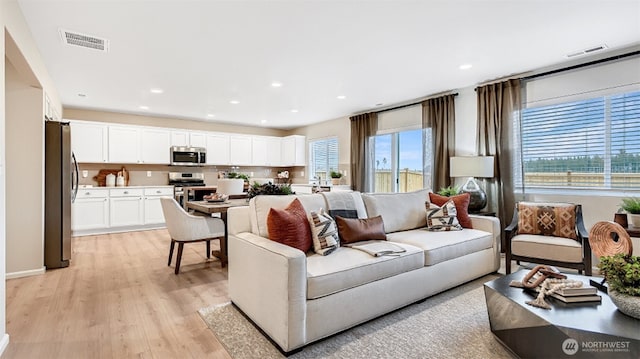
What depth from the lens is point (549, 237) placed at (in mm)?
3252

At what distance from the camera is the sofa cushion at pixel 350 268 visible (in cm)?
202

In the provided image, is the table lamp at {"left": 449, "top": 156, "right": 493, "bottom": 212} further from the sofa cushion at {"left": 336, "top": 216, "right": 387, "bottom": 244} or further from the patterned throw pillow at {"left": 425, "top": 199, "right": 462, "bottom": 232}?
the sofa cushion at {"left": 336, "top": 216, "right": 387, "bottom": 244}

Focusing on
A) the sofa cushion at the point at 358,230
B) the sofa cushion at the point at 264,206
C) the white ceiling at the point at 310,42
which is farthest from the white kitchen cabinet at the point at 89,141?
the sofa cushion at the point at 358,230

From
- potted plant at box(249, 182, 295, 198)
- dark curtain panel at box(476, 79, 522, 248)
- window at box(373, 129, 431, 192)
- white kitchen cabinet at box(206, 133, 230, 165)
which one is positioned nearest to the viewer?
potted plant at box(249, 182, 295, 198)

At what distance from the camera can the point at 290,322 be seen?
188cm

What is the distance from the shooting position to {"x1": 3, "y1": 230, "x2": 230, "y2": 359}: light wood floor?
2020mm

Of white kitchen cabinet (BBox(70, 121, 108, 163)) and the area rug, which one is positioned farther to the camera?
white kitchen cabinet (BBox(70, 121, 108, 163))

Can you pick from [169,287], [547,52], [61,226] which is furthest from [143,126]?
[547,52]

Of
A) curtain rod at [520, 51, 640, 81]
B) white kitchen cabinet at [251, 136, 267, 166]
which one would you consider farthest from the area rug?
white kitchen cabinet at [251, 136, 267, 166]

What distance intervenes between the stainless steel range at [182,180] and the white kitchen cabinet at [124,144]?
2.70 feet

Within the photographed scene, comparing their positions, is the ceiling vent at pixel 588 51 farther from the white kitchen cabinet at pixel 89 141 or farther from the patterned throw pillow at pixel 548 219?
the white kitchen cabinet at pixel 89 141

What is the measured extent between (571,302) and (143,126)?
23.4ft

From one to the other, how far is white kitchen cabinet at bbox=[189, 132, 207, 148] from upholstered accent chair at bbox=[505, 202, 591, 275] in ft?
20.0

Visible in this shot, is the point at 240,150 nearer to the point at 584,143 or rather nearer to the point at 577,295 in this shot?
the point at 584,143
